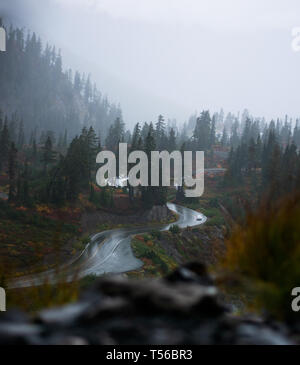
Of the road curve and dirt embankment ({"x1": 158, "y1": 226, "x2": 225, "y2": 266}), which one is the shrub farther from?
dirt embankment ({"x1": 158, "y1": 226, "x2": 225, "y2": 266})

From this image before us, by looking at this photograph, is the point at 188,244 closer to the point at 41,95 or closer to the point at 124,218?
the point at 124,218

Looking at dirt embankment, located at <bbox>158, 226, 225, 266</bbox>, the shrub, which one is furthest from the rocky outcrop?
dirt embankment, located at <bbox>158, 226, 225, 266</bbox>

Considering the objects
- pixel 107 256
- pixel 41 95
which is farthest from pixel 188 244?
pixel 41 95

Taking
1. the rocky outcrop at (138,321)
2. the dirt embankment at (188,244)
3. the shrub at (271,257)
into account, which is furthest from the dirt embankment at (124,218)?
the rocky outcrop at (138,321)

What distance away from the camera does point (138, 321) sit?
1930 millimetres

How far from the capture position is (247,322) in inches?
92.6

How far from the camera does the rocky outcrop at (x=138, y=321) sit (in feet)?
5.99

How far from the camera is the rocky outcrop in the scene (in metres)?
1.83

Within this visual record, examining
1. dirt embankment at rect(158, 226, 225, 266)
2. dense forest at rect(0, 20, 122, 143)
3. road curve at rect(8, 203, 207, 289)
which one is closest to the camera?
road curve at rect(8, 203, 207, 289)

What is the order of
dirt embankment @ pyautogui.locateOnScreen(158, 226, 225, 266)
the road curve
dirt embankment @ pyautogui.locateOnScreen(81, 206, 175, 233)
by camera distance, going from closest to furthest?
the road curve, dirt embankment @ pyautogui.locateOnScreen(158, 226, 225, 266), dirt embankment @ pyautogui.locateOnScreen(81, 206, 175, 233)

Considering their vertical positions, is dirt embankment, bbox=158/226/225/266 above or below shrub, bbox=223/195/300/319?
below

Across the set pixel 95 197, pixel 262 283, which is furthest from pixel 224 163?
pixel 262 283
